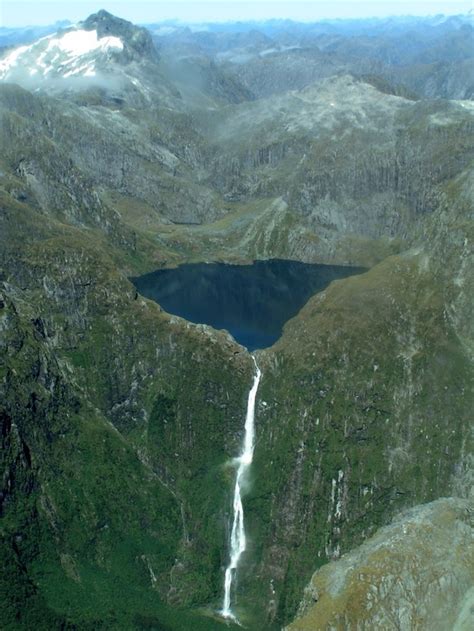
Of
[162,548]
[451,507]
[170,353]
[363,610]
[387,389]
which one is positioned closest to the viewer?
[363,610]

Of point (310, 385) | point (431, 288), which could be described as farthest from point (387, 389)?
point (431, 288)

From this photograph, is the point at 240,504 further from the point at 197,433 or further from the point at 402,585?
the point at 402,585

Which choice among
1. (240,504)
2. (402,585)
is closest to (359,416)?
(240,504)

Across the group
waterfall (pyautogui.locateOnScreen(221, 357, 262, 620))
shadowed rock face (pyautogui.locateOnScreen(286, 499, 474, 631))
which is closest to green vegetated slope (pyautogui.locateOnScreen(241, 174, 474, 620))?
waterfall (pyautogui.locateOnScreen(221, 357, 262, 620))

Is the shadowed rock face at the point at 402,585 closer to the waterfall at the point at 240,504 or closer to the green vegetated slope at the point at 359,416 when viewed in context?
the waterfall at the point at 240,504

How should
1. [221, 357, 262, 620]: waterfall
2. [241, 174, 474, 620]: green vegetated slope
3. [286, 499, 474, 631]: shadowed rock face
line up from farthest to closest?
1. [241, 174, 474, 620]: green vegetated slope
2. [221, 357, 262, 620]: waterfall
3. [286, 499, 474, 631]: shadowed rock face

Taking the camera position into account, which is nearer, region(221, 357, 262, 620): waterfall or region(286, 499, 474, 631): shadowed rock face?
region(286, 499, 474, 631): shadowed rock face

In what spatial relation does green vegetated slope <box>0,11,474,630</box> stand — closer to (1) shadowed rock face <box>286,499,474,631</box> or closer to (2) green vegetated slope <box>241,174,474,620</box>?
(2) green vegetated slope <box>241,174,474,620</box>

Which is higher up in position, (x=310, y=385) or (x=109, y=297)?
(x=109, y=297)

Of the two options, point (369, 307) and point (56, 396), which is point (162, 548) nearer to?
point (56, 396)
